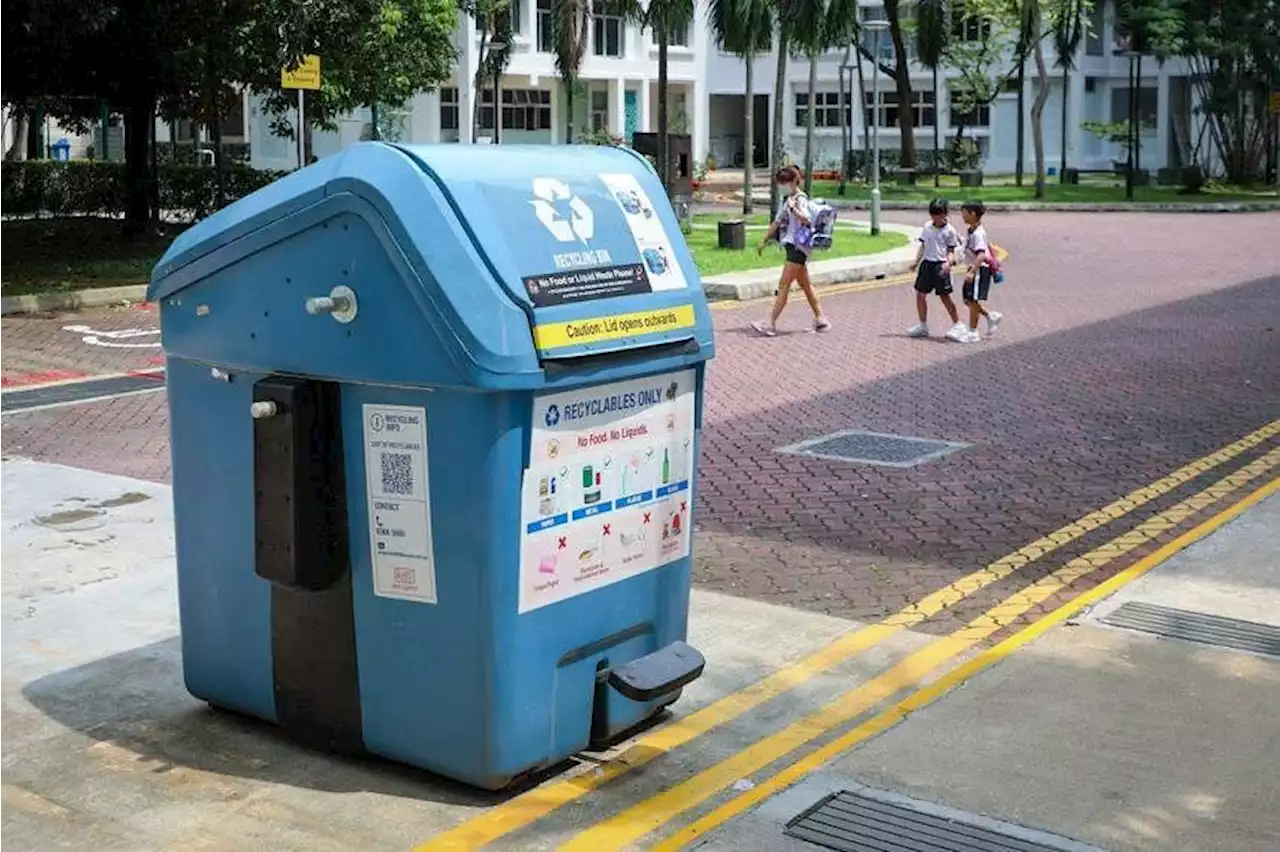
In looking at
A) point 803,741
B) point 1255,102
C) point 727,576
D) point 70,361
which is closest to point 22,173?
point 70,361

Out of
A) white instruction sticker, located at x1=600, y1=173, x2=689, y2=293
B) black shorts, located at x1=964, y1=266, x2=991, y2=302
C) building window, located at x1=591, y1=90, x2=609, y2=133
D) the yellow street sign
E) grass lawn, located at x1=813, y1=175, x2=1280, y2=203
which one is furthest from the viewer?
building window, located at x1=591, y1=90, x2=609, y2=133

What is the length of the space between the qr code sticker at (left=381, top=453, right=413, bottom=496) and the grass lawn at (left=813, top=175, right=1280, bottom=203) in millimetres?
40445

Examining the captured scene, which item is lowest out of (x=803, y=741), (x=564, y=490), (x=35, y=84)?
(x=803, y=741)

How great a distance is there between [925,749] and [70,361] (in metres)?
10.9

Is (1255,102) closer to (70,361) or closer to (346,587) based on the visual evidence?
(70,361)

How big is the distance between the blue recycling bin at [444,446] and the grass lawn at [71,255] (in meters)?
14.8

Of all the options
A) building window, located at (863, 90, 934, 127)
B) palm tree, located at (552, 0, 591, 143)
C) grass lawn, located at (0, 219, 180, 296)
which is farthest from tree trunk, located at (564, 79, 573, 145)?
building window, located at (863, 90, 934, 127)

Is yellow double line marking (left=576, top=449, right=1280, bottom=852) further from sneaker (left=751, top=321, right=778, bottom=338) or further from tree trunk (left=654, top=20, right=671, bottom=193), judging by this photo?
tree trunk (left=654, top=20, right=671, bottom=193)

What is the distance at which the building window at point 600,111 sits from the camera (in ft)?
193

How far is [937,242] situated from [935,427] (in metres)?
5.10

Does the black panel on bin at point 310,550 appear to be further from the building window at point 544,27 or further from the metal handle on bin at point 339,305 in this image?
the building window at point 544,27

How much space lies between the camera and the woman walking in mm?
16172

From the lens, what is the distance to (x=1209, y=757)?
507cm

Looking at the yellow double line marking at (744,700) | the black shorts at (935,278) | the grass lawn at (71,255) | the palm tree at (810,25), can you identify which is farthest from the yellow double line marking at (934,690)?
the palm tree at (810,25)
